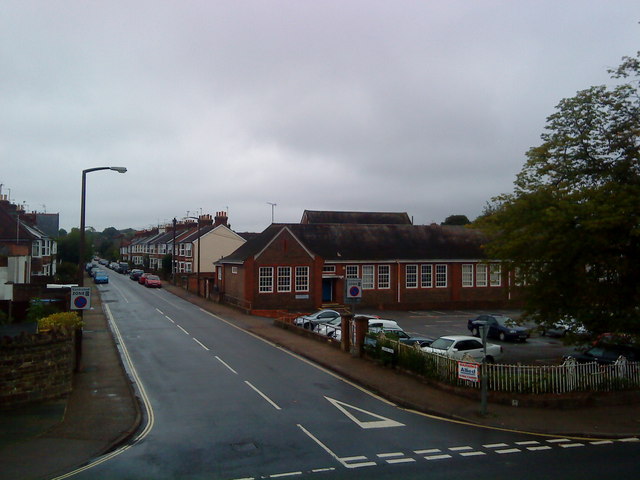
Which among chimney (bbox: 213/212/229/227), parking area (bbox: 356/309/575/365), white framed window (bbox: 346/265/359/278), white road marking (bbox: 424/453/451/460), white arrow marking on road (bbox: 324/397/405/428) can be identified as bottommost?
parking area (bbox: 356/309/575/365)

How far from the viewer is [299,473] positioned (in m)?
10.6

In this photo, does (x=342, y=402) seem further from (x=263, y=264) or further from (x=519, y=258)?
(x=263, y=264)

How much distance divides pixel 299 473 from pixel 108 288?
187ft

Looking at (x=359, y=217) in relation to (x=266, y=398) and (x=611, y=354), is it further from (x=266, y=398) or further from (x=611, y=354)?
(x=266, y=398)

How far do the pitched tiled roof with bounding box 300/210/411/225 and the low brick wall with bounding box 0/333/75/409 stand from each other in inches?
2177

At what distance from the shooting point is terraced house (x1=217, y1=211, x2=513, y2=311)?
1801 inches

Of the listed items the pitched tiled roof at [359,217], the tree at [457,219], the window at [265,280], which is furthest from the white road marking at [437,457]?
the tree at [457,219]

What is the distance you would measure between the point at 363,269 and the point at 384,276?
2.05 m

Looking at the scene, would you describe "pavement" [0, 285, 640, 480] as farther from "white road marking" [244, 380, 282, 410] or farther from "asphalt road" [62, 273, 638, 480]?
"white road marking" [244, 380, 282, 410]

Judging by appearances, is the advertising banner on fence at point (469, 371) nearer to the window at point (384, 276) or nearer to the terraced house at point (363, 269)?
the terraced house at point (363, 269)

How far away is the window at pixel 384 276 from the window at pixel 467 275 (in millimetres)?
7495

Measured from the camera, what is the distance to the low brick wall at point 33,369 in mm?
15336

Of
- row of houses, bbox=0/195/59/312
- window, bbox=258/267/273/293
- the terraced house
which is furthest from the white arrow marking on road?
window, bbox=258/267/273/293

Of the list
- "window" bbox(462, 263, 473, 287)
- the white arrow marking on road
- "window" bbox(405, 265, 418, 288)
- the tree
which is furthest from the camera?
the tree
